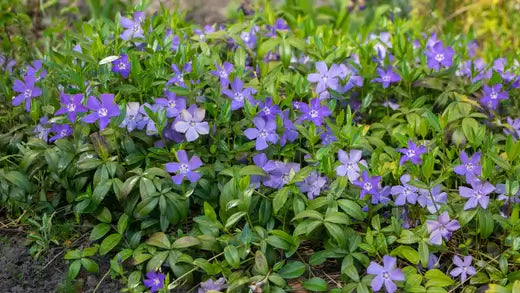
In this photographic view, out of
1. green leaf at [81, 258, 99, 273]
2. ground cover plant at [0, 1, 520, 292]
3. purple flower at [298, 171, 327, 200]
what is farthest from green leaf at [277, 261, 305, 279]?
green leaf at [81, 258, 99, 273]

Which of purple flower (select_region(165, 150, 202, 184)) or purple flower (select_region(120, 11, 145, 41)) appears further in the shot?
purple flower (select_region(120, 11, 145, 41))

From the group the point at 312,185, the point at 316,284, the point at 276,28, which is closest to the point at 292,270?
the point at 316,284

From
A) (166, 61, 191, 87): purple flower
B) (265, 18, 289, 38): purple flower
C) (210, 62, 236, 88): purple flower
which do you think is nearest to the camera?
(166, 61, 191, 87): purple flower

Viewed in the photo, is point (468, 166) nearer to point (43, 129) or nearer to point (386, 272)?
point (386, 272)

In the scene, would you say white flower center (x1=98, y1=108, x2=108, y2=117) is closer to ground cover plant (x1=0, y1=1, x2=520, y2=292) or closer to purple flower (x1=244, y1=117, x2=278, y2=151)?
ground cover plant (x1=0, y1=1, x2=520, y2=292)

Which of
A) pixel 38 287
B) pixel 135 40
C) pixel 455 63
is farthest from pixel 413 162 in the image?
pixel 38 287

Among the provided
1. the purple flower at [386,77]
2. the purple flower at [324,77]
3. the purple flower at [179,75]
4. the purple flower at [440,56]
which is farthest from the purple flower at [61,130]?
the purple flower at [440,56]

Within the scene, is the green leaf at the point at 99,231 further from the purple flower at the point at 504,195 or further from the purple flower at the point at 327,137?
the purple flower at the point at 504,195

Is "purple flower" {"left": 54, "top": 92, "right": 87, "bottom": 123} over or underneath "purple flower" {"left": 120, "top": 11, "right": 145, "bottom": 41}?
underneath
